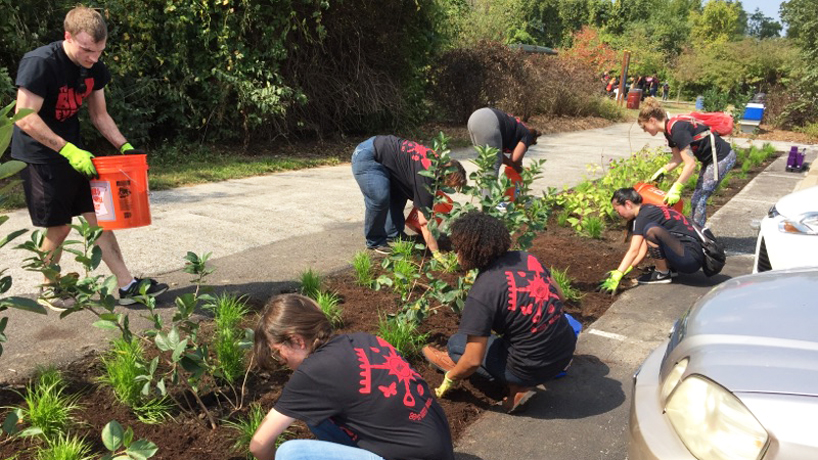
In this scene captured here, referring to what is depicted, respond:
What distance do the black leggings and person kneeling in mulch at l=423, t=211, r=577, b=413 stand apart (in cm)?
221

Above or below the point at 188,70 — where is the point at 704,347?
below

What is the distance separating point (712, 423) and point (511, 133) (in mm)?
5383

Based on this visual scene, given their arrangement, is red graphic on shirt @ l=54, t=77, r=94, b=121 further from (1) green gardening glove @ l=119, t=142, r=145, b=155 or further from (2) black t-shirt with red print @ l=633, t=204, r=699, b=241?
(2) black t-shirt with red print @ l=633, t=204, r=699, b=241

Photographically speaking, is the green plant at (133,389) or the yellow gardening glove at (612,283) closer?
the green plant at (133,389)

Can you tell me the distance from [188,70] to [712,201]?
815cm

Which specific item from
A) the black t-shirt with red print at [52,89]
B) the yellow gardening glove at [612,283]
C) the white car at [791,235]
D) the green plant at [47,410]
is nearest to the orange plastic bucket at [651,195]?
the white car at [791,235]

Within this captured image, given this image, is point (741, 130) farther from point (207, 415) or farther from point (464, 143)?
point (207, 415)

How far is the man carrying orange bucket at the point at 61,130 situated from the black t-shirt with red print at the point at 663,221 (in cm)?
380

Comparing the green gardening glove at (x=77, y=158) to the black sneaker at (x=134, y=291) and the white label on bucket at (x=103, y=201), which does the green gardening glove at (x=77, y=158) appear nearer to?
the white label on bucket at (x=103, y=201)

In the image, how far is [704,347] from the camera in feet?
7.57

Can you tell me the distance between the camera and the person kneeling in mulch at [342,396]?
7.47ft

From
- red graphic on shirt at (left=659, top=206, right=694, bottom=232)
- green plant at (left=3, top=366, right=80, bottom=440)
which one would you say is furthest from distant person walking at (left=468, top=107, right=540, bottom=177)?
green plant at (left=3, top=366, right=80, bottom=440)

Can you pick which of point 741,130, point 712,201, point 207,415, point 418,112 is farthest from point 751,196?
point 741,130

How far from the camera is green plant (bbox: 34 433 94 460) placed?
2615 mm
